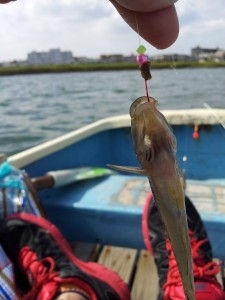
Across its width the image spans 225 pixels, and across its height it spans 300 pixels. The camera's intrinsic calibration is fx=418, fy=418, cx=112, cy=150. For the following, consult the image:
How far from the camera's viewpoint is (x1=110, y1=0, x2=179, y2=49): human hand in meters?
0.61

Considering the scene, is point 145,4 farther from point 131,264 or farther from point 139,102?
point 131,264

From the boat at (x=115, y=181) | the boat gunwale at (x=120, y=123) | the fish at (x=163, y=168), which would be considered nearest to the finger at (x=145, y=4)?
the fish at (x=163, y=168)

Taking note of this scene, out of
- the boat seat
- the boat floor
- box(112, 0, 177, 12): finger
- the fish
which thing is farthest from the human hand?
the boat seat

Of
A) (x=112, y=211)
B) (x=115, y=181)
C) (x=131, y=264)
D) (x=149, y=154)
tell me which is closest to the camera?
(x=149, y=154)

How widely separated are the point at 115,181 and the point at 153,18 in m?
2.37

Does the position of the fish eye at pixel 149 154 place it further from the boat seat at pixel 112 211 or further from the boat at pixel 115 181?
the boat seat at pixel 112 211

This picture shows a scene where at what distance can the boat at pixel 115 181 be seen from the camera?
2449mm

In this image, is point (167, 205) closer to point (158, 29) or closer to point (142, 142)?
point (142, 142)

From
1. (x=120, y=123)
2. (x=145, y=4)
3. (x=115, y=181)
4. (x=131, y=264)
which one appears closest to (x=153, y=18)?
(x=145, y=4)

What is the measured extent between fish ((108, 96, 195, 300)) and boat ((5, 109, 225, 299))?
1.50 meters

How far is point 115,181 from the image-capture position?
296 centimetres

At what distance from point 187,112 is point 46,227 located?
7.47ft

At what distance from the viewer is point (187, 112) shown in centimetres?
389

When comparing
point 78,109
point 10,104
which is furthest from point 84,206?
point 10,104
